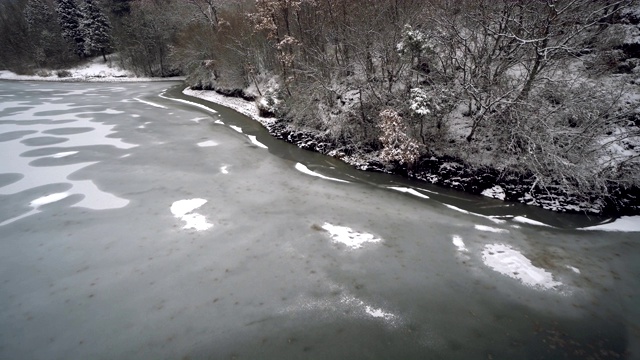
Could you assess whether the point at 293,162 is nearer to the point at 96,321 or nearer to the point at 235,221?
the point at 235,221

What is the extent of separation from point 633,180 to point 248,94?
74.4ft

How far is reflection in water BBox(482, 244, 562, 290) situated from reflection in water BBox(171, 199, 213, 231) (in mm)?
7309

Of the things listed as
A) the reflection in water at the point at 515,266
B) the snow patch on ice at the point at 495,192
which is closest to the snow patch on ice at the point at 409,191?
the snow patch on ice at the point at 495,192

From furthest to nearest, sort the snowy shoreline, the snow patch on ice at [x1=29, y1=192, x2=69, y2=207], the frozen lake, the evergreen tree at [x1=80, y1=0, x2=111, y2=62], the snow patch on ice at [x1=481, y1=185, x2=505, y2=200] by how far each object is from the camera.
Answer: the evergreen tree at [x1=80, y1=0, x2=111, y2=62]
the snowy shoreline
the snow patch on ice at [x1=481, y1=185, x2=505, y2=200]
the snow patch on ice at [x1=29, y1=192, x2=69, y2=207]
the frozen lake

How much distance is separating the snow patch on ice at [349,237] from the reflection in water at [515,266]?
2.67m

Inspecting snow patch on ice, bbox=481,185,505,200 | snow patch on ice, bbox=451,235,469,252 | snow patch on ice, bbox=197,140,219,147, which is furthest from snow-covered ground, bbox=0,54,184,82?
snow patch on ice, bbox=451,235,469,252

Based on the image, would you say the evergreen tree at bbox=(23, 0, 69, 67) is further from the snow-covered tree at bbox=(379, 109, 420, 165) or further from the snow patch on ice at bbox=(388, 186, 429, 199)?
the snow patch on ice at bbox=(388, 186, 429, 199)

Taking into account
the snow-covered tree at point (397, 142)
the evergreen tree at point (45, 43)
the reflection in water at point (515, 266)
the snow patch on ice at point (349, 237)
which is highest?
the evergreen tree at point (45, 43)

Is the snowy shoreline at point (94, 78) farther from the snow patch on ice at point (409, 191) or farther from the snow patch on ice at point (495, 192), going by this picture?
the snow patch on ice at point (495, 192)

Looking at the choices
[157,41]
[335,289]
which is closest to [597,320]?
[335,289]

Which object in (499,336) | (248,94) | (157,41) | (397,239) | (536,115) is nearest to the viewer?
(499,336)

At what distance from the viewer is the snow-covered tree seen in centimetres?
1152

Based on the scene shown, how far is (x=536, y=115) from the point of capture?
10.1m

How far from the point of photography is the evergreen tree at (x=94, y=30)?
44.6 meters
